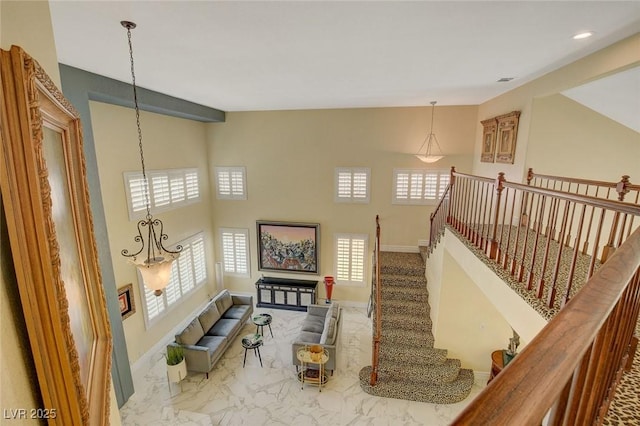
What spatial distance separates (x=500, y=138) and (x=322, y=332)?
16.8ft

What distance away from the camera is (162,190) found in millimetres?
5930

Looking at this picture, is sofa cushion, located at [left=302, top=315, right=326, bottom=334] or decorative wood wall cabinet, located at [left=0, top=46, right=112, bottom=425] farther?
sofa cushion, located at [left=302, top=315, right=326, bottom=334]

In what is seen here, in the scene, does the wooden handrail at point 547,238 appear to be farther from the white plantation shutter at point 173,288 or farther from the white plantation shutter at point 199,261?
the white plantation shutter at point 199,261

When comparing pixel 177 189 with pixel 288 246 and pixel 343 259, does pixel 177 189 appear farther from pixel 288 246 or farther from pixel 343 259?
pixel 343 259

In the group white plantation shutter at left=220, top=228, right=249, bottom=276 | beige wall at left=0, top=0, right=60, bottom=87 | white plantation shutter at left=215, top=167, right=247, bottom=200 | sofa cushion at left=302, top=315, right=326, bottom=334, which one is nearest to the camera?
beige wall at left=0, top=0, right=60, bottom=87

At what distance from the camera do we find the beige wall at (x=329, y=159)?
6637mm

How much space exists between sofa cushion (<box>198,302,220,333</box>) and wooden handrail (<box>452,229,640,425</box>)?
20.5 feet

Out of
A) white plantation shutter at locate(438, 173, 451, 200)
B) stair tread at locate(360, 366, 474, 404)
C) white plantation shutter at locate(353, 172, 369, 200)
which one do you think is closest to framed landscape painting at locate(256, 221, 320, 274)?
white plantation shutter at locate(353, 172, 369, 200)

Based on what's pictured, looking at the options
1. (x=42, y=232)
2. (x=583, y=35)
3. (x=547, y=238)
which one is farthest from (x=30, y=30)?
(x=583, y=35)

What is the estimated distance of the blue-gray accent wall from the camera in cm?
Answer: 358

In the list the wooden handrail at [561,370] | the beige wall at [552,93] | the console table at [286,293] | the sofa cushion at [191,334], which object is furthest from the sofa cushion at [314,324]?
the wooden handrail at [561,370]

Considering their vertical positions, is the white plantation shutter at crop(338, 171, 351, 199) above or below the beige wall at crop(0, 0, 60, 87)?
below

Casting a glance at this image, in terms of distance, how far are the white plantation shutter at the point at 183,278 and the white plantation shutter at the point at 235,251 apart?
2.04 feet

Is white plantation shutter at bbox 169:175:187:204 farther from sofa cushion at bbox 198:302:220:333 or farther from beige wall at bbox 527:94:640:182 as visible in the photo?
beige wall at bbox 527:94:640:182
